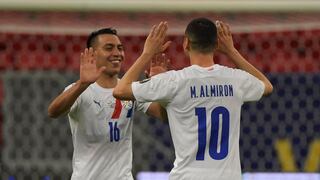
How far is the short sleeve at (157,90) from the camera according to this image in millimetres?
4531

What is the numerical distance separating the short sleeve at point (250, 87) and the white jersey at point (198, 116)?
0.12 meters

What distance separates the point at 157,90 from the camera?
454cm

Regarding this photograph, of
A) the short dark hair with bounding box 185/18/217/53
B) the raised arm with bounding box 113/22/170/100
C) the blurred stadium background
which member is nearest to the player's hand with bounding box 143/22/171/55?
the raised arm with bounding box 113/22/170/100

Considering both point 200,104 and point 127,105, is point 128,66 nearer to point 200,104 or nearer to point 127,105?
point 127,105

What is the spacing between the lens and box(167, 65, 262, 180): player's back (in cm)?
454

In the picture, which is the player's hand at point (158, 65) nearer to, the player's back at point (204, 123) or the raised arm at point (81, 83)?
the raised arm at point (81, 83)

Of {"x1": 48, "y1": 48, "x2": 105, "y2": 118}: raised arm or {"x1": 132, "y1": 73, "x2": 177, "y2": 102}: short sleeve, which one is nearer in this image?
{"x1": 132, "y1": 73, "x2": 177, "y2": 102}: short sleeve

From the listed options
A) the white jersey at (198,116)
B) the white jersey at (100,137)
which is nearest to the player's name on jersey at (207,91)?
the white jersey at (198,116)

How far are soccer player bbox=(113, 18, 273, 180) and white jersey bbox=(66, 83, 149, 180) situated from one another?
805 millimetres

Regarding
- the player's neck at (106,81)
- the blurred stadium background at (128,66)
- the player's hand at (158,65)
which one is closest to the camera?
the player's hand at (158,65)

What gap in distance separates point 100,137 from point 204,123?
39.1 inches

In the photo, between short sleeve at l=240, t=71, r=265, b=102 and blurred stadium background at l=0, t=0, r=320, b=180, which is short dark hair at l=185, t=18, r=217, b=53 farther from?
blurred stadium background at l=0, t=0, r=320, b=180

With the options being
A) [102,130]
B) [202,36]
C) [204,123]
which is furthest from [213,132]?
[102,130]

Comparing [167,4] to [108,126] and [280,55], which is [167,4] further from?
[280,55]
